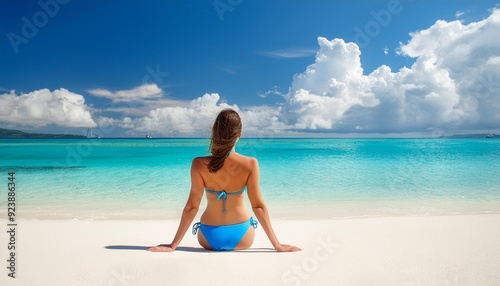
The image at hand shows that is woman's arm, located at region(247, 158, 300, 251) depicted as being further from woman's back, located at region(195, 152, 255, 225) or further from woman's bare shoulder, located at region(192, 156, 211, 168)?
woman's bare shoulder, located at region(192, 156, 211, 168)

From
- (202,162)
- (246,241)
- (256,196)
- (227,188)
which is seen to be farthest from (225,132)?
(246,241)

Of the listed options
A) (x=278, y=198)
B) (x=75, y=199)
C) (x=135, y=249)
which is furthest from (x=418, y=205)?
(x=75, y=199)

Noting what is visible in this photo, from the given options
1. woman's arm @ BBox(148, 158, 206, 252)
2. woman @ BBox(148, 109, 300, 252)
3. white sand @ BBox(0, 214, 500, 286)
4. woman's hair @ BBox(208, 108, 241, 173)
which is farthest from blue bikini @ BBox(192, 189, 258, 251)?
woman's hair @ BBox(208, 108, 241, 173)

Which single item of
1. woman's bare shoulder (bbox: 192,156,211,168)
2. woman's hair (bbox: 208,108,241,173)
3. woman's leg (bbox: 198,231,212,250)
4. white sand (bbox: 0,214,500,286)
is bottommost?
white sand (bbox: 0,214,500,286)

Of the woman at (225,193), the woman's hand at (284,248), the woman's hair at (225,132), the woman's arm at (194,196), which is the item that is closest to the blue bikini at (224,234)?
the woman at (225,193)

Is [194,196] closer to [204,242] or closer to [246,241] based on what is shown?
[204,242]

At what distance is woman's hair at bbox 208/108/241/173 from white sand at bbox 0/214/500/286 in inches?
42.6

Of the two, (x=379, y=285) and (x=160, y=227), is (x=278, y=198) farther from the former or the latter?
(x=379, y=285)

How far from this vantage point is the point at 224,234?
3.66 meters

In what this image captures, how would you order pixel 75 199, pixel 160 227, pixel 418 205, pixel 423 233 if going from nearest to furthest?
pixel 423 233, pixel 160 227, pixel 418 205, pixel 75 199

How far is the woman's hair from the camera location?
329 centimetres

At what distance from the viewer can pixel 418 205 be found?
8.78m

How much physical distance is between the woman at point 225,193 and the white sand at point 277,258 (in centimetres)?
15

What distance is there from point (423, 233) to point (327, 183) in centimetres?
821
